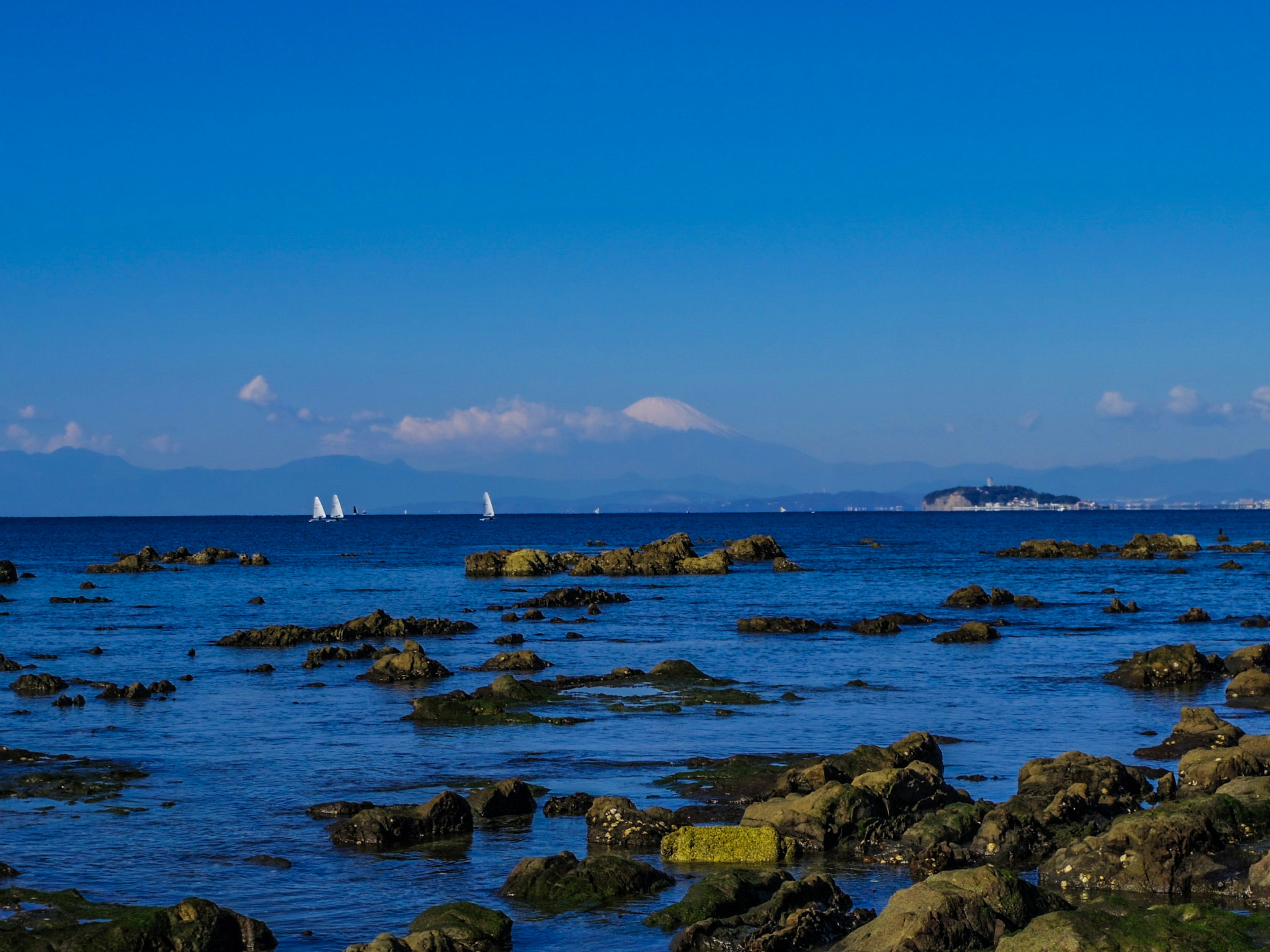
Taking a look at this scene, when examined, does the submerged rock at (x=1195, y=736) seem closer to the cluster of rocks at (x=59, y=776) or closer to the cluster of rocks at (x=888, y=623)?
the cluster of rocks at (x=59, y=776)

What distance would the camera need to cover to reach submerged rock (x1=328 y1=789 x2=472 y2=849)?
22.7 m

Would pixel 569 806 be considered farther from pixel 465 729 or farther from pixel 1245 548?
pixel 1245 548

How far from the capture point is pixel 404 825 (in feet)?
75.4

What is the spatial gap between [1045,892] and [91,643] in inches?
2030

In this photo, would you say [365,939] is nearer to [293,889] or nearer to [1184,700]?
[293,889]

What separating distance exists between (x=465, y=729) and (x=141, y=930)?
18921mm

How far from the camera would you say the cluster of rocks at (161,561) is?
119375mm

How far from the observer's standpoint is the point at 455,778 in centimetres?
2838

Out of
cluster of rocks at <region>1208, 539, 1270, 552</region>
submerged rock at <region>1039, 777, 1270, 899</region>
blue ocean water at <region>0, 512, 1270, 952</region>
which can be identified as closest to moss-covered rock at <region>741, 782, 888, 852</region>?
blue ocean water at <region>0, 512, 1270, 952</region>

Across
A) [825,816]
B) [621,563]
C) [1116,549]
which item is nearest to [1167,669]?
[825,816]

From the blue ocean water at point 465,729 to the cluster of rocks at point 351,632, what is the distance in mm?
1310

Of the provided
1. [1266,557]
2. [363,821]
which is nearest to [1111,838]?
[363,821]

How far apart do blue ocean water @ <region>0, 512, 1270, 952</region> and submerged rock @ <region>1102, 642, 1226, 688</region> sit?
85 centimetres

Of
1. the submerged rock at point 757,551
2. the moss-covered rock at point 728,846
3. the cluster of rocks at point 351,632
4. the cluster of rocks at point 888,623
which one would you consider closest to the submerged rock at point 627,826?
the moss-covered rock at point 728,846
